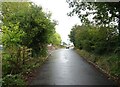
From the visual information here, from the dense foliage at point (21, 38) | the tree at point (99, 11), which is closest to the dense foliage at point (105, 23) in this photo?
the tree at point (99, 11)

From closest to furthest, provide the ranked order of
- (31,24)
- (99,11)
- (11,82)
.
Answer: (11,82), (99,11), (31,24)

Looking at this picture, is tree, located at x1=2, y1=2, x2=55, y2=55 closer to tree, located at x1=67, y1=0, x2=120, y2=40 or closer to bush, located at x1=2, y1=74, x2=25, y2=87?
tree, located at x1=67, y1=0, x2=120, y2=40

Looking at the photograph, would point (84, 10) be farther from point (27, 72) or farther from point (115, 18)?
point (27, 72)

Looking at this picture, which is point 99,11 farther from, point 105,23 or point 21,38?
point 21,38

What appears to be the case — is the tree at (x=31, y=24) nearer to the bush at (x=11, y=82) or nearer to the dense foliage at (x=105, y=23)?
the dense foliage at (x=105, y=23)

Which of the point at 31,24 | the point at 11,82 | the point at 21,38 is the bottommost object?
the point at 11,82

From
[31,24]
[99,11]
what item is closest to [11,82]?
[99,11]

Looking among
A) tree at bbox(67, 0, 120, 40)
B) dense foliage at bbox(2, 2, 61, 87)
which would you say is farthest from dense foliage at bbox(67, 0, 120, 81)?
dense foliage at bbox(2, 2, 61, 87)

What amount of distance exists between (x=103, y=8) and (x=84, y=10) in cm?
409

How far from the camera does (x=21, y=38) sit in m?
19.6

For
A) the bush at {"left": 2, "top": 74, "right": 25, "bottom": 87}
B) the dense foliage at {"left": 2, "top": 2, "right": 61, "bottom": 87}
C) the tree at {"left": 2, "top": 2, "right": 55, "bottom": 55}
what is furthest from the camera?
the tree at {"left": 2, "top": 2, "right": 55, "bottom": 55}

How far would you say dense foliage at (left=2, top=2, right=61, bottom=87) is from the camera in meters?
14.6

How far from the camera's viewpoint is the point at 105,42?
22.8 meters

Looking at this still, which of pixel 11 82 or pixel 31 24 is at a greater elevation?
pixel 31 24
